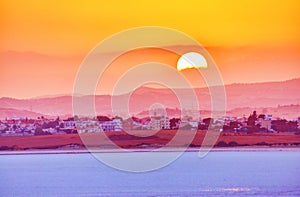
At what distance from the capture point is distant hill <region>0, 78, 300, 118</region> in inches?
381

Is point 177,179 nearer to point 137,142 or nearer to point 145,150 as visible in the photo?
point 145,150

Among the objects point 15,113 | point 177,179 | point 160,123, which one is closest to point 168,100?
point 160,123

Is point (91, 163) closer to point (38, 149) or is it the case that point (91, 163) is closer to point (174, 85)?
point (38, 149)

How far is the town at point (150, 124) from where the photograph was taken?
9.83 metres

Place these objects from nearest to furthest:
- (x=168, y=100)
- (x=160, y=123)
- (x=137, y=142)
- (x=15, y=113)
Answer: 1. (x=15, y=113)
2. (x=160, y=123)
3. (x=168, y=100)
4. (x=137, y=142)

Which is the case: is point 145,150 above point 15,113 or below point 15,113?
below

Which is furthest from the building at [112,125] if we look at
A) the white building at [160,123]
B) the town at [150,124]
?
the white building at [160,123]

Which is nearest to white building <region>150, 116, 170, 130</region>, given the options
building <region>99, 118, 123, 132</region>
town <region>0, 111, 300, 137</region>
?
town <region>0, 111, 300, 137</region>

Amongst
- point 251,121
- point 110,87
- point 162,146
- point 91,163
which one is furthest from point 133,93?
point 91,163

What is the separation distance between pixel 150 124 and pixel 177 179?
161 inches

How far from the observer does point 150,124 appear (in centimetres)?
996

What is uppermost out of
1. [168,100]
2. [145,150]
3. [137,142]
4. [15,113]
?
[168,100]

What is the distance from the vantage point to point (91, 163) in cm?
1211

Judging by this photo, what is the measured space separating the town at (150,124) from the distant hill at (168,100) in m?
0.13
